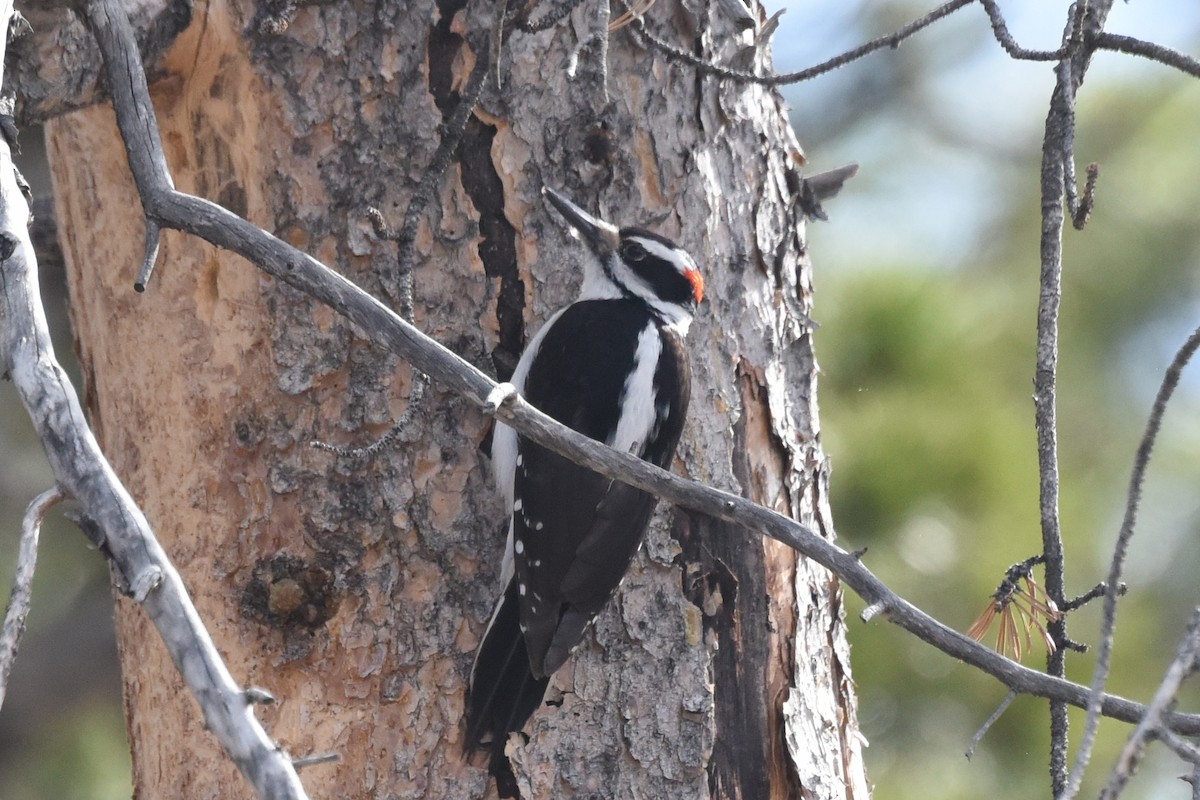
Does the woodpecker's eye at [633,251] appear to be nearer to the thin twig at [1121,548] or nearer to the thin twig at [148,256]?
the thin twig at [148,256]

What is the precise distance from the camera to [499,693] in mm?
2119

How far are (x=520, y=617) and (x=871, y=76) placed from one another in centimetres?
485

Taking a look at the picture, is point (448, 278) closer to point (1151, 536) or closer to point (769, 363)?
point (769, 363)

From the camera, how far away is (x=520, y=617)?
7.21 feet

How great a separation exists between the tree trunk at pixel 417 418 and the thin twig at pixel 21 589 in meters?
0.95

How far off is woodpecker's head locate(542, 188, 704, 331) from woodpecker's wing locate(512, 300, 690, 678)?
0.05 m

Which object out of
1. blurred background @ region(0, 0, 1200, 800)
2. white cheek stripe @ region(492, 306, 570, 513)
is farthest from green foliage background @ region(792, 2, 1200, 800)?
white cheek stripe @ region(492, 306, 570, 513)

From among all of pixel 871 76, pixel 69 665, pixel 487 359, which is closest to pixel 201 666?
pixel 487 359

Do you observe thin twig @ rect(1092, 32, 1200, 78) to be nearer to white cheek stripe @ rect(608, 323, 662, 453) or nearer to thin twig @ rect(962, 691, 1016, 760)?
thin twig @ rect(962, 691, 1016, 760)

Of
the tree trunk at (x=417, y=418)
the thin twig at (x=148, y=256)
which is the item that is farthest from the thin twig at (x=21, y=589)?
the tree trunk at (x=417, y=418)

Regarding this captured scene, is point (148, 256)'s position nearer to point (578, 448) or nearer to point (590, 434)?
point (578, 448)

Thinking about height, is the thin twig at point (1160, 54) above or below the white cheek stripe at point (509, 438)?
above

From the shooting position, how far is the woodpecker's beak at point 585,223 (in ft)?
7.66

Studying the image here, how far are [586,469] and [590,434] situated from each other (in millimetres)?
259
